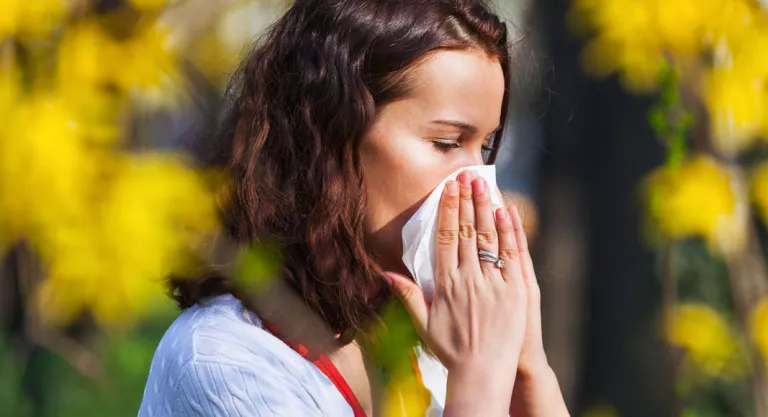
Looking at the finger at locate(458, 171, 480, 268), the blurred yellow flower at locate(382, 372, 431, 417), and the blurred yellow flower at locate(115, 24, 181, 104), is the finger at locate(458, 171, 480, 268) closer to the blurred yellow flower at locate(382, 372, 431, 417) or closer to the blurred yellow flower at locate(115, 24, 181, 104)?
the blurred yellow flower at locate(382, 372, 431, 417)

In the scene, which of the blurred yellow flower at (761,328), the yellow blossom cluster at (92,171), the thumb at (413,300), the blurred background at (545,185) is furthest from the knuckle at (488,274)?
the blurred yellow flower at (761,328)

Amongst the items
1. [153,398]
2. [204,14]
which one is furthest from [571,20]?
[153,398]

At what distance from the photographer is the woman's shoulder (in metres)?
1.54

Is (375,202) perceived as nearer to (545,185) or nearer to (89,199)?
(89,199)

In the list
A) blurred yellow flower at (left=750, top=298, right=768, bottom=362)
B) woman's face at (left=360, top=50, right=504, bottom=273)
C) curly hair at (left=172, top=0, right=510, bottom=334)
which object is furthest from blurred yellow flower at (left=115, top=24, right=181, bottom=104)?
blurred yellow flower at (left=750, top=298, right=768, bottom=362)

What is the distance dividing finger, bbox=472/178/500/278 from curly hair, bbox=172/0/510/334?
0.19 metres

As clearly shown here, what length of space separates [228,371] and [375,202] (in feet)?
1.33

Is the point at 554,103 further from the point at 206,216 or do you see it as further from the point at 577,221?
the point at 206,216

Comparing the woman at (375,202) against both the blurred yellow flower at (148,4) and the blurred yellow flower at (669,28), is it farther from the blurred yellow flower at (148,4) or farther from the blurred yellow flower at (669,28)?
the blurred yellow flower at (669,28)

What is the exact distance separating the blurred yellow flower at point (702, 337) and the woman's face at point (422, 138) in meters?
1.76

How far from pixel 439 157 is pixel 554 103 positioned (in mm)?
2228

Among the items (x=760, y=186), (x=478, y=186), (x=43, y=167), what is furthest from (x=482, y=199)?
(x=760, y=186)

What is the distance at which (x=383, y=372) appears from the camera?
1.82 meters

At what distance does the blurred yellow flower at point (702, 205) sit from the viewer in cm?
302
